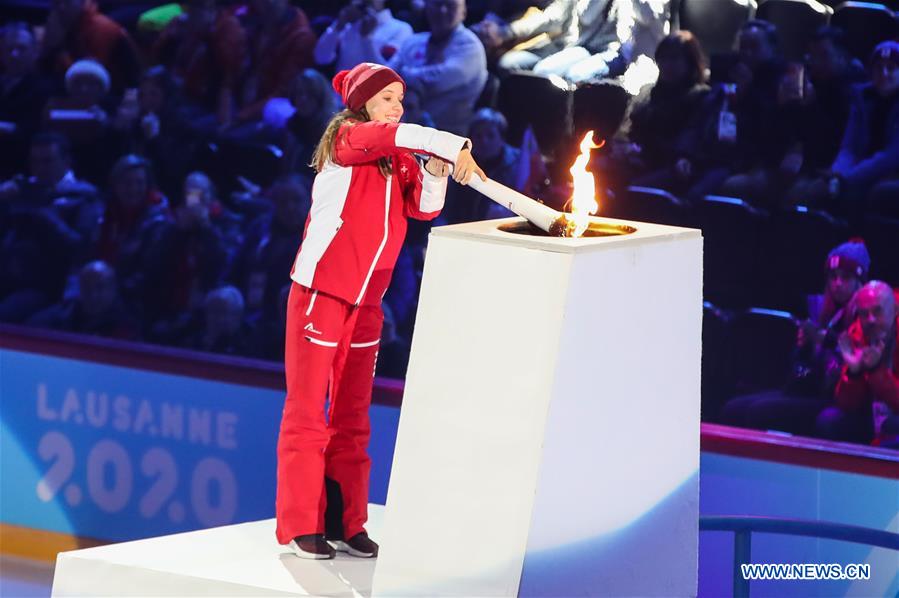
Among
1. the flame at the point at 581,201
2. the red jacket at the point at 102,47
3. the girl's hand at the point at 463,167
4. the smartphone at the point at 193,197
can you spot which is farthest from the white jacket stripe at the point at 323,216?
the red jacket at the point at 102,47

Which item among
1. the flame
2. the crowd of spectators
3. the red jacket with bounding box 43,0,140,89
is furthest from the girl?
the red jacket with bounding box 43,0,140,89

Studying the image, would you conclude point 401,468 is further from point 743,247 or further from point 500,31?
point 500,31

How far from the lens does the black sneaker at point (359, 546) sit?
334 cm

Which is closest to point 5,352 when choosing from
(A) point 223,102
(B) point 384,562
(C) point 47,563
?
(C) point 47,563

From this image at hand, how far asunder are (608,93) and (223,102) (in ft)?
4.61

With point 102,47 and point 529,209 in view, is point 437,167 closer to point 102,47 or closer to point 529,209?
point 529,209

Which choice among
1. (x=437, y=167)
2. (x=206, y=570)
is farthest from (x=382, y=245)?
(x=206, y=570)

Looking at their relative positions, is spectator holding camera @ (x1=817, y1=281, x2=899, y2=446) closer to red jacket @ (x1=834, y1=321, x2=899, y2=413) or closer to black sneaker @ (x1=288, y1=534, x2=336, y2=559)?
red jacket @ (x1=834, y1=321, x2=899, y2=413)

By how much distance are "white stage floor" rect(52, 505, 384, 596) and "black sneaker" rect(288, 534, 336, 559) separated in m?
0.02

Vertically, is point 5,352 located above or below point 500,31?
below

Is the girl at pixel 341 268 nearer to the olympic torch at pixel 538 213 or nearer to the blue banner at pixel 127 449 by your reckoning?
the olympic torch at pixel 538 213

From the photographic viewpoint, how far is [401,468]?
9.11 feet

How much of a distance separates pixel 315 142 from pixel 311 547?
6.39 feet

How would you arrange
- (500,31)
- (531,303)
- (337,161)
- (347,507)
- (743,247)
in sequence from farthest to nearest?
(500,31), (743,247), (347,507), (337,161), (531,303)
